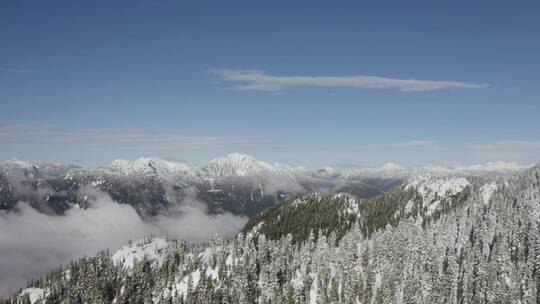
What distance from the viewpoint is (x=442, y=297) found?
196250mm

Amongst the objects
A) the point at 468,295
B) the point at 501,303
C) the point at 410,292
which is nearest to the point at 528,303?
the point at 501,303

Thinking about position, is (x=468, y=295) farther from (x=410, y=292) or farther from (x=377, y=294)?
(x=377, y=294)

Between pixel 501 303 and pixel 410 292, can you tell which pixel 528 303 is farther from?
pixel 410 292

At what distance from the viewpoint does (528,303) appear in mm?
189125

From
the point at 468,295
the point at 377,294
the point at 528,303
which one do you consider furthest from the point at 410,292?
the point at 528,303

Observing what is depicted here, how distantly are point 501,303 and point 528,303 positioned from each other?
1109 cm

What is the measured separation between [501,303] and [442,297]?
81.3 feet

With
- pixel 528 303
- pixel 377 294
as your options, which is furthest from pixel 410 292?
pixel 528 303

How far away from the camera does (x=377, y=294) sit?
198 meters

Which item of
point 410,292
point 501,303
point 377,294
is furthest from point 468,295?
point 377,294

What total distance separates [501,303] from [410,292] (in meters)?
39.7

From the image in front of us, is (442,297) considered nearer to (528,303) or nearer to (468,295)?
(468,295)

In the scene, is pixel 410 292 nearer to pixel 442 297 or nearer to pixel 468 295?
pixel 442 297

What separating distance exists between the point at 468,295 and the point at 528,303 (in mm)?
24043
